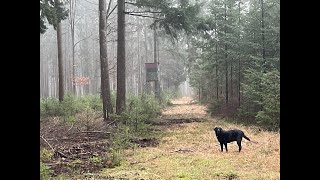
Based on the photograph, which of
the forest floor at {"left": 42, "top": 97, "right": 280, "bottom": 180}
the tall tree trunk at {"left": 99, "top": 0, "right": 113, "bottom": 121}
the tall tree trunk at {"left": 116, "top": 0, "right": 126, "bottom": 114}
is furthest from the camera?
the tall tree trunk at {"left": 116, "top": 0, "right": 126, "bottom": 114}

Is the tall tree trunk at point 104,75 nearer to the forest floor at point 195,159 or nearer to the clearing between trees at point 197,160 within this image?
the forest floor at point 195,159

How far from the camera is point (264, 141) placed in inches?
393

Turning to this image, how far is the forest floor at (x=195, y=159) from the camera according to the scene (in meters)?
6.27

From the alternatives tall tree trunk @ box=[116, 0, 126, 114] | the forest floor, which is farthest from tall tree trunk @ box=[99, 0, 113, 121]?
the forest floor

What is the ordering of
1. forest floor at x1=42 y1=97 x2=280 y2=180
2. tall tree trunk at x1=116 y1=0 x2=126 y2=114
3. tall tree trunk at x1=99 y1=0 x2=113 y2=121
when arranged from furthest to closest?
tall tree trunk at x1=116 y1=0 x2=126 y2=114, tall tree trunk at x1=99 y1=0 x2=113 y2=121, forest floor at x1=42 y1=97 x2=280 y2=180

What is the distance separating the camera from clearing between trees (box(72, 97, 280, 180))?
6.27m

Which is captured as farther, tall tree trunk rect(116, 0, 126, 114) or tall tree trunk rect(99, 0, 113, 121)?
tall tree trunk rect(116, 0, 126, 114)

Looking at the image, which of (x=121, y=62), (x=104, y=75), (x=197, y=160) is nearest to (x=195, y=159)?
(x=197, y=160)

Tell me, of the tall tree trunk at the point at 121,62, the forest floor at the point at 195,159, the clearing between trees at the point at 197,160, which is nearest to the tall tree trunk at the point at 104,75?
the tall tree trunk at the point at 121,62

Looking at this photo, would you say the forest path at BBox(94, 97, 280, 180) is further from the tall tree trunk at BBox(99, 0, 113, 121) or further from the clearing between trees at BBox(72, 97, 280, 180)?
the tall tree trunk at BBox(99, 0, 113, 121)

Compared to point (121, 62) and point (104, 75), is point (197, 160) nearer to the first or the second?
point (104, 75)

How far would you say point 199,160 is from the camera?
303 inches

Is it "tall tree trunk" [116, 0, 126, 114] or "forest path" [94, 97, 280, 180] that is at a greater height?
"tall tree trunk" [116, 0, 126, 114]
